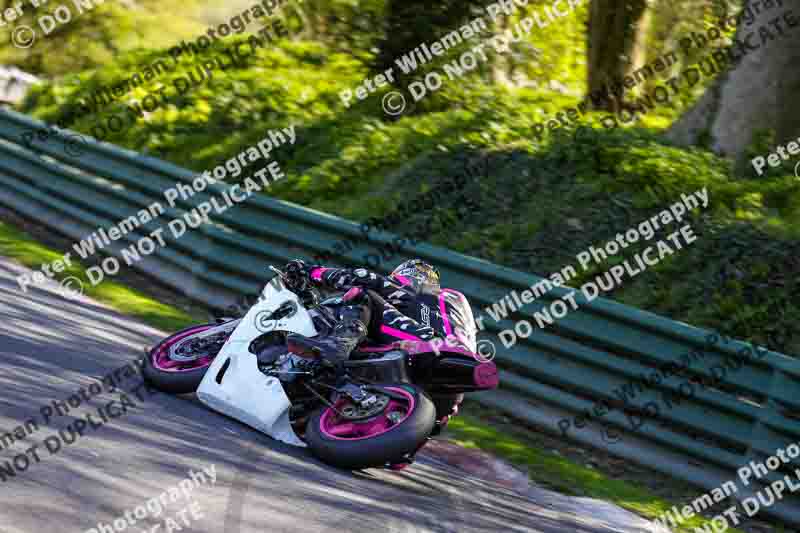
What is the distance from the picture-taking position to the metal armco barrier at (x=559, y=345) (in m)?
7.82

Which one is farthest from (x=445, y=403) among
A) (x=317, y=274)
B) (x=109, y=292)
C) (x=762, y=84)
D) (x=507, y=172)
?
(x=762, y=84)

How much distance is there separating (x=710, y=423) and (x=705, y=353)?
0.51 metres

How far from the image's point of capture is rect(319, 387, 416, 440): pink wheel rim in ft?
21.7

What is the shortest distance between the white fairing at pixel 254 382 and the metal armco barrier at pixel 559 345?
267 centimetres

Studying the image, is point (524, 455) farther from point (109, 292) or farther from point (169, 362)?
point (109, 292)

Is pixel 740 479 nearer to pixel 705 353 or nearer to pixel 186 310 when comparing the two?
pixel 705 353

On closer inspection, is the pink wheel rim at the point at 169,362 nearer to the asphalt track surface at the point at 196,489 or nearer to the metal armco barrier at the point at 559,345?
the asphalt track surface at the point at 196,489

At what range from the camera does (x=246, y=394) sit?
7008 mm

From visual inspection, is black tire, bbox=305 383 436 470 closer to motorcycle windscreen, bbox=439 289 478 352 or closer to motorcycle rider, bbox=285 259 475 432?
motorcycle rider, bbox=285 259 475 432

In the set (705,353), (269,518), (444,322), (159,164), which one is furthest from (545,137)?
(269,518)

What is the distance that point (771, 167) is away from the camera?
11773 millimetres

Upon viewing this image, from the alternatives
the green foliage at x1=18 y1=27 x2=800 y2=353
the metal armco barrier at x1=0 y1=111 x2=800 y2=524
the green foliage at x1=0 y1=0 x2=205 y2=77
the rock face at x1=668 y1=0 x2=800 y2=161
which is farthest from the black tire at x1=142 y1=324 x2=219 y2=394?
the green foliage at x1=0 y1=0 x2=205 y2=77

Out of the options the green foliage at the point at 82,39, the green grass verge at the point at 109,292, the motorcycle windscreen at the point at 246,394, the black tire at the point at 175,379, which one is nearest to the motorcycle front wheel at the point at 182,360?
the black tire at the point at 175,379

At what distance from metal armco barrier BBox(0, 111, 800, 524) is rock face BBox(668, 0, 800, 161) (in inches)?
165
